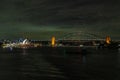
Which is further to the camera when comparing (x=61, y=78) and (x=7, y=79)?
(x=61, y=78)

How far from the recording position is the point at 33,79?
30.8 meters

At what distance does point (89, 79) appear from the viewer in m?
31.4

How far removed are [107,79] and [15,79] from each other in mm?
10664

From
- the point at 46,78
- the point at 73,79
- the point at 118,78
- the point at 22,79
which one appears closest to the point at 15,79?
the point at 22,79

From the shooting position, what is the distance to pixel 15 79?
31.0 m

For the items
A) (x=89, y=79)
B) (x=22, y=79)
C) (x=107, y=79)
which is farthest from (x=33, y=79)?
(x=107, y=79)

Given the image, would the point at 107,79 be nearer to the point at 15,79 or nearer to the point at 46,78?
the point at 46,78

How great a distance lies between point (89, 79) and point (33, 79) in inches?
256

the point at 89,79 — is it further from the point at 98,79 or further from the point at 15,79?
the point at 15,79

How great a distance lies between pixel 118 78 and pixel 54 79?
301 inches

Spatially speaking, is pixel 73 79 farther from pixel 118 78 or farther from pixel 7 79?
pixel 7 79

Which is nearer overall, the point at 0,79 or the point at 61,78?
the point at 0,79

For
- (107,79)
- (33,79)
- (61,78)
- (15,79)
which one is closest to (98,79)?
(107,79)

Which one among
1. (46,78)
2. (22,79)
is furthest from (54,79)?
(22,79)
